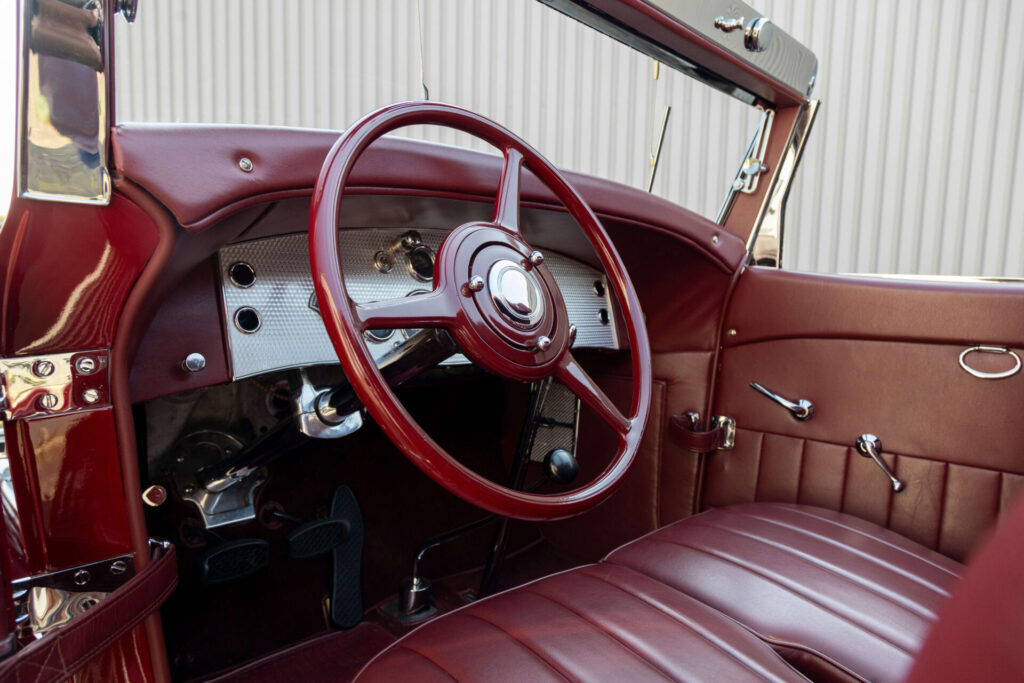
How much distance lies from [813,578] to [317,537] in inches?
34.0

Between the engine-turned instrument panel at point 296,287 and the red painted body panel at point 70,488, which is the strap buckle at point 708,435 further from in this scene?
the red painted body panel at point 70,488

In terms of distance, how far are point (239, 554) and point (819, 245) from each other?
2762mm

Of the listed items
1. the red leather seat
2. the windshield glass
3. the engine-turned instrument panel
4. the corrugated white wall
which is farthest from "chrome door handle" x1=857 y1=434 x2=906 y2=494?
the windshield glass

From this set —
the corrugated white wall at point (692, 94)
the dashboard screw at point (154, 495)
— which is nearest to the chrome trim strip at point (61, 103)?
the dashboard screw at point (154, 495)

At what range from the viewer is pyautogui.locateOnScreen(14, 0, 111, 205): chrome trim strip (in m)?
0.51

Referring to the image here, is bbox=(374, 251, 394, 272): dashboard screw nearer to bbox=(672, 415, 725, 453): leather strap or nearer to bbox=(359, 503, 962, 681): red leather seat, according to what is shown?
bbox=(359, 503, 962, 681): red leather seat

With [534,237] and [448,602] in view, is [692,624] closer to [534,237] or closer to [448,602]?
[534,237]

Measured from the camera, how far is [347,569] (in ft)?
4.03

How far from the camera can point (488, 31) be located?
3088 millimetres

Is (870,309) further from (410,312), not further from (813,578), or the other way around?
(410,312)

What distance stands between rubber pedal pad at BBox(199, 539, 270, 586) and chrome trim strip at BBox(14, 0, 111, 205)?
724 millimetres

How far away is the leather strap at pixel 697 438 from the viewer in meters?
1.18

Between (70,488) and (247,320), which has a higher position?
(247,320)

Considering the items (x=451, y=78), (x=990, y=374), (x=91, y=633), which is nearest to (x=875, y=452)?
(x=990, y=374)
